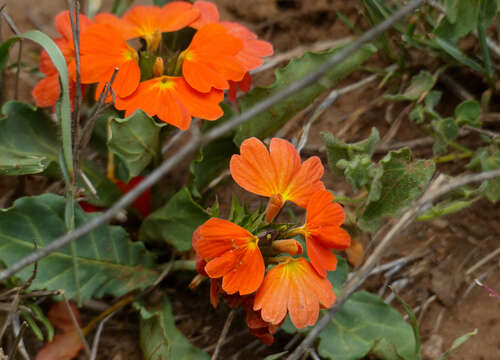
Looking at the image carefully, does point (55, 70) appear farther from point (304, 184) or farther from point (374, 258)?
point (374, 258)

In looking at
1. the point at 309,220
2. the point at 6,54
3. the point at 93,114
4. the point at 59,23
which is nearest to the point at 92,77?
the point at 93,114

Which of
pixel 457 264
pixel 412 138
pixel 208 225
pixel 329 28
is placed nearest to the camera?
pixel 208 225

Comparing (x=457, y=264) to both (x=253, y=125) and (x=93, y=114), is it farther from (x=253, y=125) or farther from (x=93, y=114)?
(x=93, y=114)

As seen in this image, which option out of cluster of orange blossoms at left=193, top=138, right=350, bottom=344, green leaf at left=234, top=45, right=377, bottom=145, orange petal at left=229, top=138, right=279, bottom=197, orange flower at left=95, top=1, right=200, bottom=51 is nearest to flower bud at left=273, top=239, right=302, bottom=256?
cluster of orange blossoms at left=193, top=138, right=350, bottom=344

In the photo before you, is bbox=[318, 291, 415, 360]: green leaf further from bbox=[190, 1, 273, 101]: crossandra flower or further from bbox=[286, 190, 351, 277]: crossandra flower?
bbox=[190, 1, 273, 101]: crossandra flower

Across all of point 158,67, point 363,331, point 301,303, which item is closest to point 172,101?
point 158,67

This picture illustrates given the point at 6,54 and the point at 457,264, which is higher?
the point at 6,54
